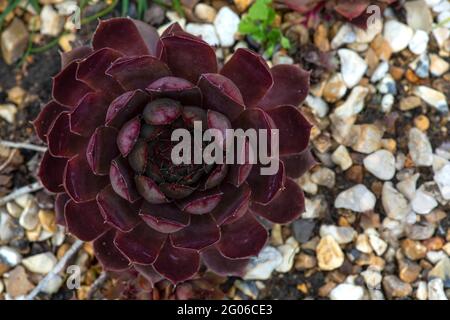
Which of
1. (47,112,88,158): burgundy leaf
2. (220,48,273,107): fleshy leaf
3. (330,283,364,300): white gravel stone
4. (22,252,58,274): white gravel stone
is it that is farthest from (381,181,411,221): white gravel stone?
(22,252,58,274): white gravel stone

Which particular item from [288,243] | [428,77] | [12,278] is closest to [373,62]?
[428,77]

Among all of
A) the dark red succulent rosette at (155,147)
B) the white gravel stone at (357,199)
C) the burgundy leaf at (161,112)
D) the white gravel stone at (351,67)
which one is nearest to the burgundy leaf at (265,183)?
the dark red succulent rosette at (155,147)

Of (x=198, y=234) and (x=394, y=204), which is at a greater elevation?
(x=198, y=234)

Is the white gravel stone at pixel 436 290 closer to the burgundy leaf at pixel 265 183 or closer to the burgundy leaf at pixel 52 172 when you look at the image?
the burgundy leaf at pixel 265 183

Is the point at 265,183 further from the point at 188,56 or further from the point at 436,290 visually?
the point at 436,290

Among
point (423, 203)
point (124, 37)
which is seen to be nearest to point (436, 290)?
point (423, 203)

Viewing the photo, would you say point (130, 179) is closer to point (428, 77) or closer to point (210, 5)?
point (210, 5)
